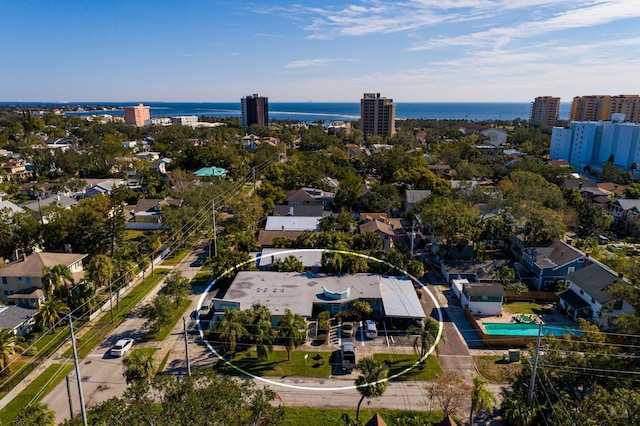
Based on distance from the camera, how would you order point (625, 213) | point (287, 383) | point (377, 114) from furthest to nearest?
point (377, 114)
point (625, 213)
point (287, 383)

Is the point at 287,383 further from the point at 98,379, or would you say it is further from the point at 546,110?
the point at 546,110

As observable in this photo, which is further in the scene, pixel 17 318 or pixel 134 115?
pixel 134 115

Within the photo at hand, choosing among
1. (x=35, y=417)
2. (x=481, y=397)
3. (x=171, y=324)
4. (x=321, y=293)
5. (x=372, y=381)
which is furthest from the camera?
(x=321, y=293)

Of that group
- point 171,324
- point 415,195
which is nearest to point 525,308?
point 415,195

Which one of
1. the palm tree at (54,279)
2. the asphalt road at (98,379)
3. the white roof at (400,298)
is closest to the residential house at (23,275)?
the palm tree at (54,279)

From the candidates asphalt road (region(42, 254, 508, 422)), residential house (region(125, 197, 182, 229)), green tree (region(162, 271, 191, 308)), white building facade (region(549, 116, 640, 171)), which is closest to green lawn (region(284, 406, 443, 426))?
asphalt road (region(42, 254, 508, 422))

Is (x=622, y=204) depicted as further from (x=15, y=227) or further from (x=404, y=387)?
(x=15, y=227)

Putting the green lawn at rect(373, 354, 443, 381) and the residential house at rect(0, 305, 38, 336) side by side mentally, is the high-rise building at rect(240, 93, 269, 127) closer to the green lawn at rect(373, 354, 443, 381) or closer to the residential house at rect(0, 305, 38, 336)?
the residential house at rect(0, 305, 38, 336)

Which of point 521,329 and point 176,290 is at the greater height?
point 176,290
